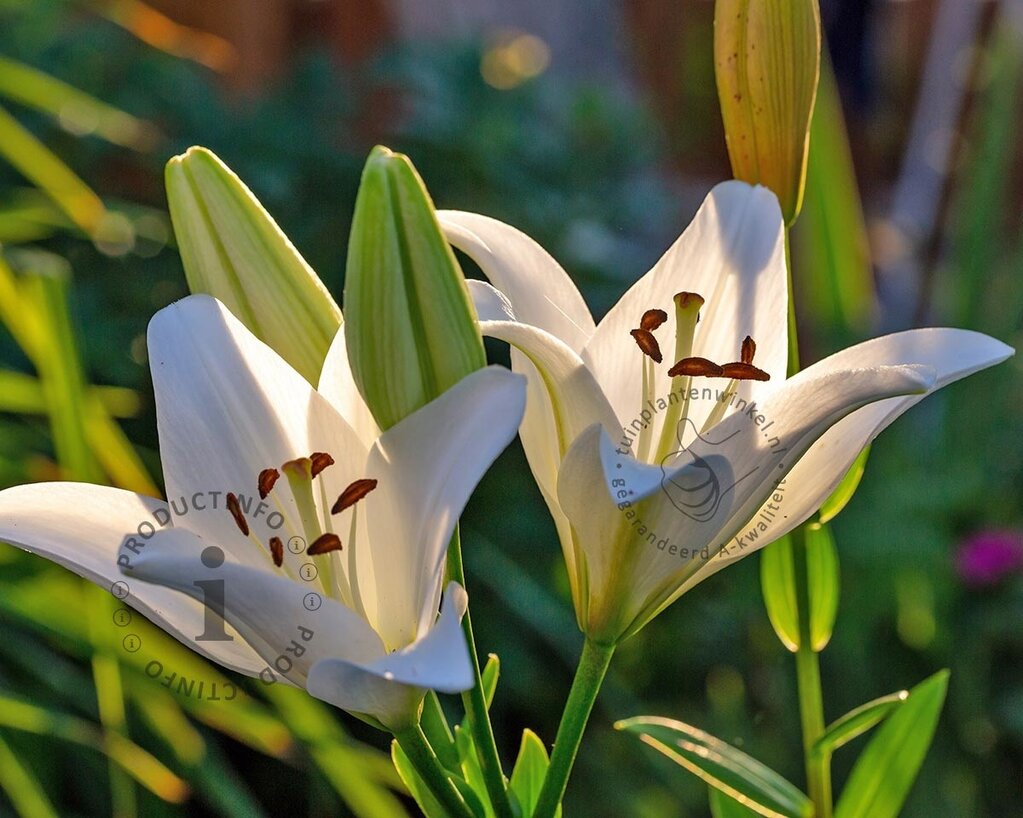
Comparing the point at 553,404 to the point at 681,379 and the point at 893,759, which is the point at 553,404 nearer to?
the point at 681,379

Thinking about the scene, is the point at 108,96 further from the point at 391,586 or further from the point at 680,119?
the point at 680,119

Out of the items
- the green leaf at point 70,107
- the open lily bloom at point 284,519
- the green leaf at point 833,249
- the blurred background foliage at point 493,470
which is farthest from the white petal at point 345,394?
the green leaf at point 70,107

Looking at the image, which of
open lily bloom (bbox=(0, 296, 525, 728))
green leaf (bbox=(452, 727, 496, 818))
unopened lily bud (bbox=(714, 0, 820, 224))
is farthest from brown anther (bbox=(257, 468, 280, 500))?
unopened lily bud (bbox=(714, 0, 820, 224))

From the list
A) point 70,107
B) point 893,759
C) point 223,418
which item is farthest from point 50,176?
point 893,759

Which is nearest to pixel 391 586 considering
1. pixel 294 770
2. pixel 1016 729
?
pixel 294 770

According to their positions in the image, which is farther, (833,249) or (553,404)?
(833,249)

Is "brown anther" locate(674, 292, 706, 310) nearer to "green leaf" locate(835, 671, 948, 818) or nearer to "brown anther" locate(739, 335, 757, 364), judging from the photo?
"brown anther" locate(739, 335, 757, 364)
